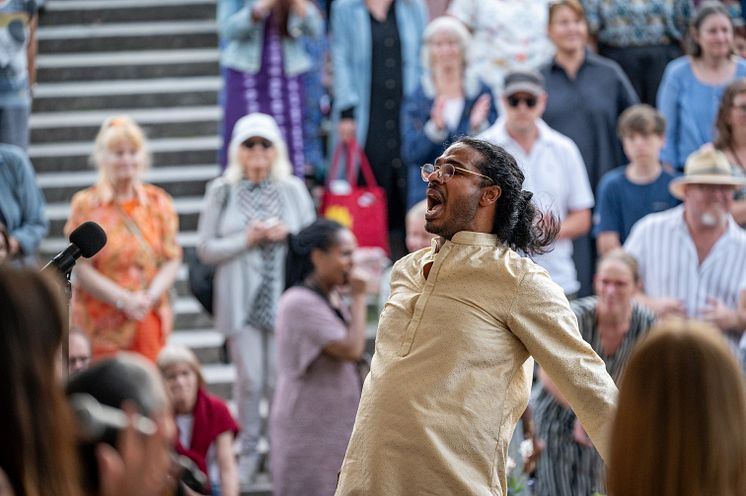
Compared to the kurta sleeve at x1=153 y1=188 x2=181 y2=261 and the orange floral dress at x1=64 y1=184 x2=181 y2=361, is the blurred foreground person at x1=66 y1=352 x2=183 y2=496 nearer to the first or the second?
the orange floral dress at x1=64 y1=184 x2=181 y2=361

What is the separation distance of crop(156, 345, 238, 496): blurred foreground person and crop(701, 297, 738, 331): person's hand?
2.30 m

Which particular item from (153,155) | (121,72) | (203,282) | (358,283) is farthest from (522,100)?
(121,72)

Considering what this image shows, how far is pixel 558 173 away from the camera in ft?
25.1

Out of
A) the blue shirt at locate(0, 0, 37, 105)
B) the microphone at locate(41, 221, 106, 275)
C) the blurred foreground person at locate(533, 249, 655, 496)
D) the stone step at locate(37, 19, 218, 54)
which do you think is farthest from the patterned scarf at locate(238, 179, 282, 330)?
the microphone at locate(41, 221, 106, 275)

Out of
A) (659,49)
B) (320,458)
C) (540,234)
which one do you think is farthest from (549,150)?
(540,234)

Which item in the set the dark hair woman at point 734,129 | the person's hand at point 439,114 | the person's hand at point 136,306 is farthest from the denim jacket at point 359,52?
the person's hand at point 136,306

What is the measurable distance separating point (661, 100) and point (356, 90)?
181 centimetres

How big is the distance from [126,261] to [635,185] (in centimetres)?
270

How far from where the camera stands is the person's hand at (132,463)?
2.40m

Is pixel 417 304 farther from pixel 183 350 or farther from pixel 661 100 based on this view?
pixel 661 100

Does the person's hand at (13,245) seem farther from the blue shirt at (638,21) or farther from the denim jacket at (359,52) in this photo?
the blue shirt at (638,21)

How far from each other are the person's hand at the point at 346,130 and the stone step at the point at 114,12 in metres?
2.58

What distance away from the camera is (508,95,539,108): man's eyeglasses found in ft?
25.0

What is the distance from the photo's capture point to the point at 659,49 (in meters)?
8.98
